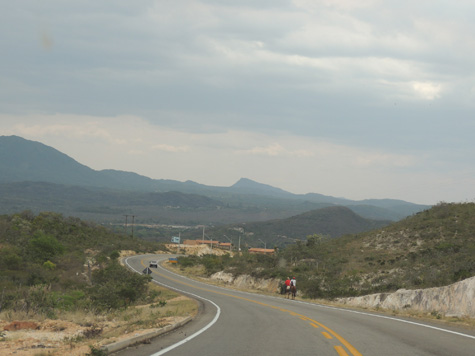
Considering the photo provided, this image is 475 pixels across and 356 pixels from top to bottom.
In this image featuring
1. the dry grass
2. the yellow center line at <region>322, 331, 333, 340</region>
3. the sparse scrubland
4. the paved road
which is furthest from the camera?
the sparse scrubland

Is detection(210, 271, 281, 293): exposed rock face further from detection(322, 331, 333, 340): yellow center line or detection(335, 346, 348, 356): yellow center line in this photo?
detection(335, 346, 348, 356): yellow center line

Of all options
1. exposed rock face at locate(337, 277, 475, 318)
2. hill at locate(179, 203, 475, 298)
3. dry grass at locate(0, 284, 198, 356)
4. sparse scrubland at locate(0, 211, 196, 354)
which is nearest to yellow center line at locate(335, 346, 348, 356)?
dry grass at locate(0, 284, 198, 356)

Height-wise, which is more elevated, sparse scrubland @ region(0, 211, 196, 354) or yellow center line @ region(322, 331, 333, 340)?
yellow center line @ region(322, 331, 333, 340)

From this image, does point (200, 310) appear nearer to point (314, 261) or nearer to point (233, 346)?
point (233, 346)

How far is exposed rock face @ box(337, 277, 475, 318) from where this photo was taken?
21703 mm

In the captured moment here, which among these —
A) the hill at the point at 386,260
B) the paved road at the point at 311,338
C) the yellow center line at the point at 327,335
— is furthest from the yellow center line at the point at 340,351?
the hill at the point at 386,260

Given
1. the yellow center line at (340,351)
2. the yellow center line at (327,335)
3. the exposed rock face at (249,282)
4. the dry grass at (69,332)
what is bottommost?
the exposed rock face at (249,282)

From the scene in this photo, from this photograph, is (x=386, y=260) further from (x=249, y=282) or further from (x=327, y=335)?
(x=327, y=335)

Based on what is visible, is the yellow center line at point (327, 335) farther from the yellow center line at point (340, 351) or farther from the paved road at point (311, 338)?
the yellow center line at point (340, 351)

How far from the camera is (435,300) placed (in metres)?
24.8

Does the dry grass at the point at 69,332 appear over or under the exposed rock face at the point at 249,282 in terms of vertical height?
over

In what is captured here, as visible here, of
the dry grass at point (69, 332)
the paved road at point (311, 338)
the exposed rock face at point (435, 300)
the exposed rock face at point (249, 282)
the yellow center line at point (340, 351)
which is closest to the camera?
the dry grass at point (69, 332)

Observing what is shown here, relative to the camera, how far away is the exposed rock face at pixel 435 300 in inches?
854

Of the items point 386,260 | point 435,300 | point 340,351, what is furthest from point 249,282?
point 340,351
